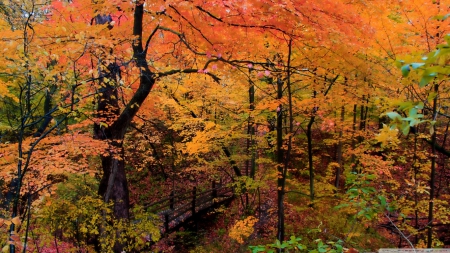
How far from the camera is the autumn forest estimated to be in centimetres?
306

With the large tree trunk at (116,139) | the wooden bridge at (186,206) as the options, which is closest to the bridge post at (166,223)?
the wooden bridge at (186,206)

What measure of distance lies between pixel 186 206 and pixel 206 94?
4850 mm

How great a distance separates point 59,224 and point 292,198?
8990 millimetres

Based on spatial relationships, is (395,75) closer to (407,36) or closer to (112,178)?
(407,36)

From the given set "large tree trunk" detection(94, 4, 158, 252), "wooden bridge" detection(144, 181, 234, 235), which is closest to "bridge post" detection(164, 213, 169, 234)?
"wooden bridge" detection(144, 181, 234, 235)

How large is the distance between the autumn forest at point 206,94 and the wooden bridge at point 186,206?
0.32ft

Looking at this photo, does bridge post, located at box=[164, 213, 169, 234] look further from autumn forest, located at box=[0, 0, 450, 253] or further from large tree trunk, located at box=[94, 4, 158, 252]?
large tree trunk, located at box=[94, 4, 158, 252]

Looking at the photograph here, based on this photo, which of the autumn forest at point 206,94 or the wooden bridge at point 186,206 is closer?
the autumn forest at point 206,94

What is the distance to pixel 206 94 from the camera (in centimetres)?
1051

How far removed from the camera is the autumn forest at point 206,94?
3062 millimetres

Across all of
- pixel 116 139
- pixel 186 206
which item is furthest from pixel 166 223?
pixel 116 139

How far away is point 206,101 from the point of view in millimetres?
10711

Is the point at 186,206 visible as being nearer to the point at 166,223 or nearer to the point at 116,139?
the point at 166,223

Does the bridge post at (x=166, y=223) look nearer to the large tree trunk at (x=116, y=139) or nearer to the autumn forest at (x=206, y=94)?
the autumn forest at (x=206, y=94)
